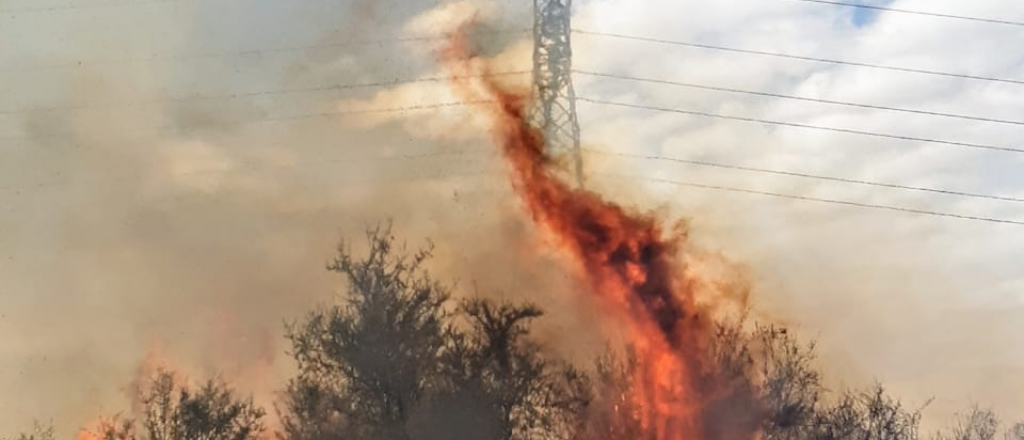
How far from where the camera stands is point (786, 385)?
2309 inches

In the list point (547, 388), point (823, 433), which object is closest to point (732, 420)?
point (547, 388)

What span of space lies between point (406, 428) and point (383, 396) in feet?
5.03

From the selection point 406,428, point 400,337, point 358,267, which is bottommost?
point 406,428

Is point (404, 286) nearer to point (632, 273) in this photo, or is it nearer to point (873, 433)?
point (632, 273)

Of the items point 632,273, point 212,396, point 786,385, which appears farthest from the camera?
point 786,385

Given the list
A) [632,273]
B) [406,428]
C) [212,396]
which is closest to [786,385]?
[632,273]

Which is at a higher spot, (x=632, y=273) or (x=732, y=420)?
(x=632, y=273)

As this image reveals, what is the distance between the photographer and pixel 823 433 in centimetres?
5891

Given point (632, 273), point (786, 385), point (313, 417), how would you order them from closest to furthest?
point (632, 273), point (313, 417), point (786, 385)

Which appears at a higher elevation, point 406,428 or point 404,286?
point 404,286

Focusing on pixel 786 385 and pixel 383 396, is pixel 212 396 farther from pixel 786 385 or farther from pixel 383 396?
pixel 786 385

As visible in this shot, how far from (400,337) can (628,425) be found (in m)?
9.42

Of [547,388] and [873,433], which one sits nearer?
[547,388]

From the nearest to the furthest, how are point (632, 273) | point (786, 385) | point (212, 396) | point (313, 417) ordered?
point (632, 273), point (313, 417), point (212, 396), point (786, 385)
